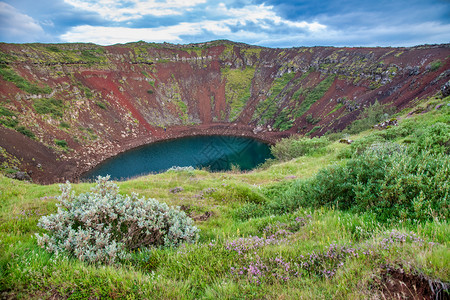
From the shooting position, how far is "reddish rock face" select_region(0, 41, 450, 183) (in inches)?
1757

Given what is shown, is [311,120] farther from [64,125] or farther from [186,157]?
[64,125]

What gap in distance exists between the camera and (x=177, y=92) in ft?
298

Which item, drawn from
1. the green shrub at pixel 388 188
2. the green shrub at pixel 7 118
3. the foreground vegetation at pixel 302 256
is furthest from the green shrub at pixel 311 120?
the green shrub at pixel 7 118

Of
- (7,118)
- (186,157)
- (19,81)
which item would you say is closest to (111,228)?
(186,157)

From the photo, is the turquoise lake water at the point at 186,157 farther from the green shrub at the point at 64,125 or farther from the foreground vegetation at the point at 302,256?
the foreground vegetation at the point at 302,256

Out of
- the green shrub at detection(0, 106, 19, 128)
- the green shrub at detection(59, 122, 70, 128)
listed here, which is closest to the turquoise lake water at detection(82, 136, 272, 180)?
the green shrub at detection(59, 122, 70, 128)

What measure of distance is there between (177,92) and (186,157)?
151 ft

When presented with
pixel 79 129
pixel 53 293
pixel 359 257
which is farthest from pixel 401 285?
pixel 79 129

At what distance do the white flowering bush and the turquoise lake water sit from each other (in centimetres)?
3593

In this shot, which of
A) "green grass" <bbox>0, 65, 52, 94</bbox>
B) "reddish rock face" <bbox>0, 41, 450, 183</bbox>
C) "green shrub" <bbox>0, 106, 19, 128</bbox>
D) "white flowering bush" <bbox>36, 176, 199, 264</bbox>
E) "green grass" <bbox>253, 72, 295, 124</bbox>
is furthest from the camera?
"green grass" <bbox>253, 72, 295, 124</bbox>

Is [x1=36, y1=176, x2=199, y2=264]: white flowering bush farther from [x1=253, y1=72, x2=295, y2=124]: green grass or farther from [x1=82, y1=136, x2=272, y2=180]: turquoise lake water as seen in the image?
[x1=253, y1=72, x2=295, y2=124]: green grass

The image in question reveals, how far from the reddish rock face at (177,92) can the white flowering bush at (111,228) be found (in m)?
42.0

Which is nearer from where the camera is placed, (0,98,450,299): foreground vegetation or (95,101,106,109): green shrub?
(0,98,450,299): foreground vegetation

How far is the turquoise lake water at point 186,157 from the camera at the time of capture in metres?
46.6
